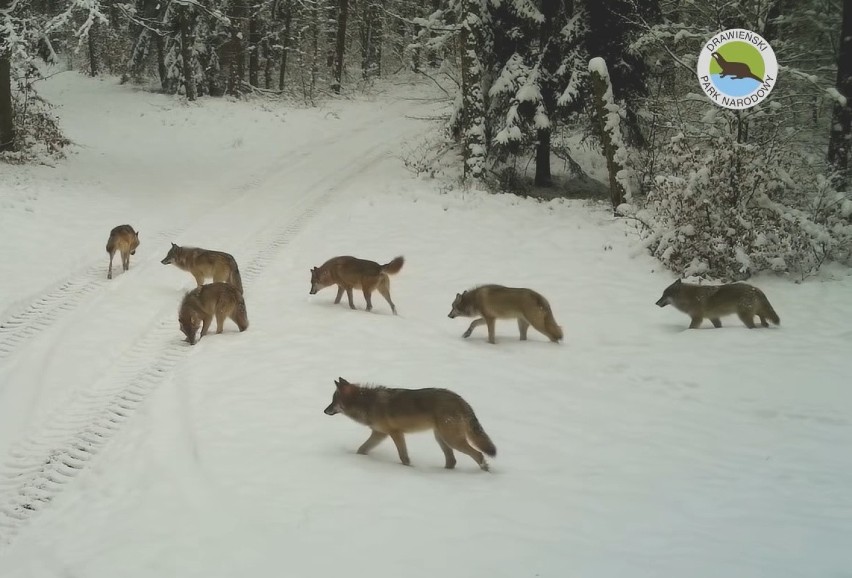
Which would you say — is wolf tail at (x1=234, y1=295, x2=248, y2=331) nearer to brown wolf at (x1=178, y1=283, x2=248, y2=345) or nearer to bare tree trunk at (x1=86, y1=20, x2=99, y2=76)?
brown wolf at (x1=178, y1=283, x2=248, y2=345)

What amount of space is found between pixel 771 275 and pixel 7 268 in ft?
48.9

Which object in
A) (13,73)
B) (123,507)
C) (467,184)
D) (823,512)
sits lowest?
(123,507)

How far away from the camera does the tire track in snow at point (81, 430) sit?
6434mm

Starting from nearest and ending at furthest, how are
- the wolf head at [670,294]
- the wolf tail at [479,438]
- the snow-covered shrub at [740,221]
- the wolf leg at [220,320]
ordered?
the wolf tail at [479,438]
the wolf leg at [220,320]
the wolf head at [670,294]
the snow-covered shrub at [740,221]

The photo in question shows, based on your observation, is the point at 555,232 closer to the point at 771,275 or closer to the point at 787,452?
Answer: the point at 771,275

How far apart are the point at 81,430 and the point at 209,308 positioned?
3237mm

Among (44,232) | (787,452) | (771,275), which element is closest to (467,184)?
(771,275)

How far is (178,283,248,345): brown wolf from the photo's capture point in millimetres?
10273

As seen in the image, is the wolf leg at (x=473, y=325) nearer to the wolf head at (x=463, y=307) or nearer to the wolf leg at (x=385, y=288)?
the wolf head at (x=463, y=307)

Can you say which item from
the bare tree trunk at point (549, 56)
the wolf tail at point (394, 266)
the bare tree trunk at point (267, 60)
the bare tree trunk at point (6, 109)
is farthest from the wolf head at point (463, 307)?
the bare tree trunk at point (267, 60)

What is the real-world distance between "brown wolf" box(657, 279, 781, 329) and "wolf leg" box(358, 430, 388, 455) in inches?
269

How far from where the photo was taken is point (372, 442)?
704 cm

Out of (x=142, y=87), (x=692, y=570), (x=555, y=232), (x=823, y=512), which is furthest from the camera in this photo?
(x=142, y=87)

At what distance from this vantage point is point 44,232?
15000 mm
